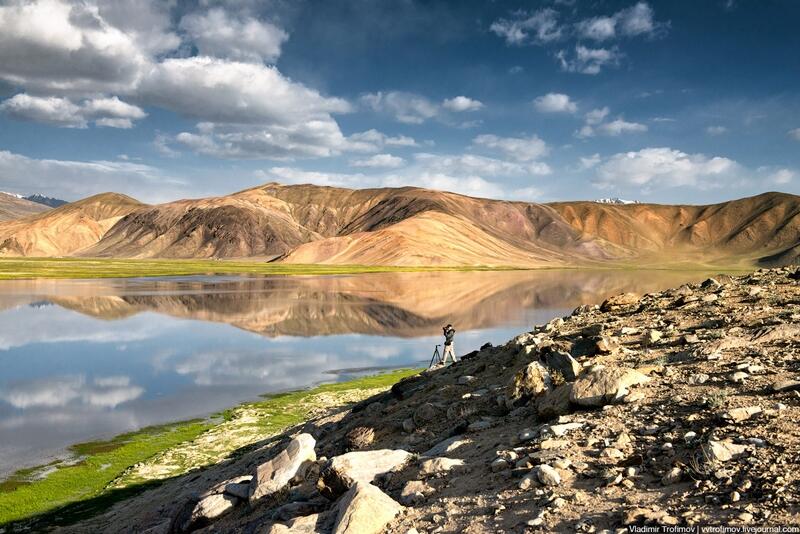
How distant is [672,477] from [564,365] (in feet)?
13.1

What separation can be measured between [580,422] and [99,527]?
1117 centimetres

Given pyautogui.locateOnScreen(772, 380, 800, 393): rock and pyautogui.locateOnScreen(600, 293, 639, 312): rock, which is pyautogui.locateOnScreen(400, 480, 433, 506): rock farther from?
pyautogui.locateOnScreen(600, 293, 639, 312): rock

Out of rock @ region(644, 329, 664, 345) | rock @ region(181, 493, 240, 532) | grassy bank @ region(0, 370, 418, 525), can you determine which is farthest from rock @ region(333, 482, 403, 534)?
grassy bank @ region(0, 370, 418, 525)

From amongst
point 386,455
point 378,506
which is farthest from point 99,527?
point 378,506

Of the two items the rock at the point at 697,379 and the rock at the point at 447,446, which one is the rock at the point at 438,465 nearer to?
the rock at the point at 447,446

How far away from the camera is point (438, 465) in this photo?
8.20 m

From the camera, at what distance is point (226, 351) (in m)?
36.9

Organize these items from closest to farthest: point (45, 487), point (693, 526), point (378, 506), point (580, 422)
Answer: point (693, 526), point (378, 506), point (580, 422), point (45, 487)

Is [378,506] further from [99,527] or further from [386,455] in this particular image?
[99,527]

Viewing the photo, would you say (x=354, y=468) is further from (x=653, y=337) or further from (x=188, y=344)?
(x=188, y=344)

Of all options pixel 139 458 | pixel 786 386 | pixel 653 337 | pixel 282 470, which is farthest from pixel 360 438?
pixel 139 458

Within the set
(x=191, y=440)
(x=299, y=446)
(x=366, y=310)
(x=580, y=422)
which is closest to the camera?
(x=580, y=422)

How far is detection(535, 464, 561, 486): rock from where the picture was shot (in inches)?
266

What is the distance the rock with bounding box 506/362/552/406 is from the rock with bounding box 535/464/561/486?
3.14 meters
